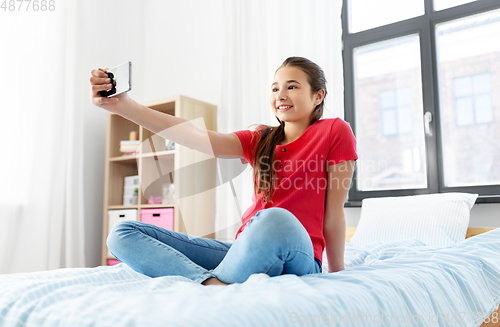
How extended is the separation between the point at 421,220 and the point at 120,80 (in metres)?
1.46

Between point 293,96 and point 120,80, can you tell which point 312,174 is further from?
point 120,80

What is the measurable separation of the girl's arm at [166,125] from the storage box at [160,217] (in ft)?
4.65

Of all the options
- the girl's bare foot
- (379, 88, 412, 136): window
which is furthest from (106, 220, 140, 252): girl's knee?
(379, 88, 412, 136): window

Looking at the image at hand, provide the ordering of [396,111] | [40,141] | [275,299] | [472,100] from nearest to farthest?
[275,299] → [472,100] → [396,111] → [40,141]

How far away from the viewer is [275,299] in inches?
25.8

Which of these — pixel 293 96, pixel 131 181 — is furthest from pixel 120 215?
pixel 293 96

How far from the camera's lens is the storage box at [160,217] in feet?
8.69

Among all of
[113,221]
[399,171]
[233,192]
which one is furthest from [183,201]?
[399,171]

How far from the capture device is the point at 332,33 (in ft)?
8.18

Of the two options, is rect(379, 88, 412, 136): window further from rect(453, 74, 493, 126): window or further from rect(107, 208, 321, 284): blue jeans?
rect(107, 208, 321, 284): blue jeans

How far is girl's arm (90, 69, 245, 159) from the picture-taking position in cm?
107

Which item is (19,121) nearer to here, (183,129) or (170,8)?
(170,8)

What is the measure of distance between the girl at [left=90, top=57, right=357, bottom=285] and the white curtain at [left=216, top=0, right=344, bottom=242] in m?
1.09

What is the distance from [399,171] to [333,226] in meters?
1.49
